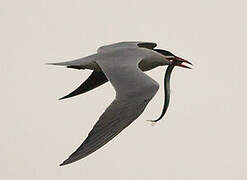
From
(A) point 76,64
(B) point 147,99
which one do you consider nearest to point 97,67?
(A) point 76,64

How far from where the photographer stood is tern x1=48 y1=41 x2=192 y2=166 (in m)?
4.38

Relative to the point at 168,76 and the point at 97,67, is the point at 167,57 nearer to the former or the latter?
the point at 168,76

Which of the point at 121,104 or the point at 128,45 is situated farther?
the point at 128,45

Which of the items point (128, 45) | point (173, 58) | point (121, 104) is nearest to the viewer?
point (121, 104)

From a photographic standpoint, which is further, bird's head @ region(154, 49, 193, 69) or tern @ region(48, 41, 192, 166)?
bird's head @ region(154, 49, 193, 69)

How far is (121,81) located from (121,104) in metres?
0.41

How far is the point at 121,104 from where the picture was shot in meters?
4.69

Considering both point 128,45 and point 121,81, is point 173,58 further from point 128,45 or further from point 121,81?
point 121,81

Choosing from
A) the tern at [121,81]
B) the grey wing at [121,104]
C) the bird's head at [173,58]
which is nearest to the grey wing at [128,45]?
the tern at [121,81]

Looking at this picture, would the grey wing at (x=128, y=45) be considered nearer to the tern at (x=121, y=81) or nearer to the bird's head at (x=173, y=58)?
the tern at (x=121, y=81)

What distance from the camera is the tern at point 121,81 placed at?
14.4 feet

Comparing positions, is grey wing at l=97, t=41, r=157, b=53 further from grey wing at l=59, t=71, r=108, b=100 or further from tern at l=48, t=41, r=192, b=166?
grey wing at l=59, t=71, r=108, b=100

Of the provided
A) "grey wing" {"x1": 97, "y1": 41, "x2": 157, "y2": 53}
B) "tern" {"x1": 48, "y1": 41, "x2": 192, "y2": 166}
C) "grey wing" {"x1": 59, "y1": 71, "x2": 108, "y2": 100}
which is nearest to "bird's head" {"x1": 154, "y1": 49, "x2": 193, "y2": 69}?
"tern" {"x1": 48, "y1": 41, "x2": 192, "y2": 166}

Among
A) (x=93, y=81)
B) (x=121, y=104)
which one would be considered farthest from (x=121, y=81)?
(x=93, y=81)
